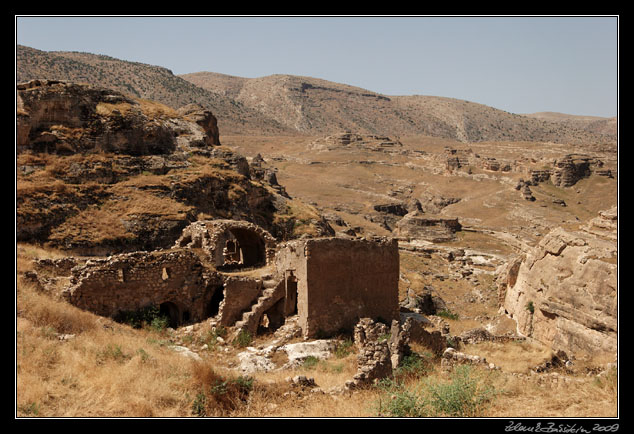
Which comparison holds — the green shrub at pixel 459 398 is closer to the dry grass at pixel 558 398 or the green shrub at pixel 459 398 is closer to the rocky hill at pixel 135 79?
the dry grass at pixel 558 398

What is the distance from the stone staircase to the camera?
12.1 m

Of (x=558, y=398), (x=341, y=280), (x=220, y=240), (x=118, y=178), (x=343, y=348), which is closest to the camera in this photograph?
(x=558, y=398)

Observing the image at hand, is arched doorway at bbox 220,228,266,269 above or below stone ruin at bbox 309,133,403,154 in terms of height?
below

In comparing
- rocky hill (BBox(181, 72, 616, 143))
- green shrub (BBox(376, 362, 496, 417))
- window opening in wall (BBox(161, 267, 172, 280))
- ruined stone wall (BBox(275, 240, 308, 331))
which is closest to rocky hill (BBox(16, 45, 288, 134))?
rocky hill (BBox(181, 72, 616, 143))

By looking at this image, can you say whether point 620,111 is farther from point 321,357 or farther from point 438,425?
point 321,357

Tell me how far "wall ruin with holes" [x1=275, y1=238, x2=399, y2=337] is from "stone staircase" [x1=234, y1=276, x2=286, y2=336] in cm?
41

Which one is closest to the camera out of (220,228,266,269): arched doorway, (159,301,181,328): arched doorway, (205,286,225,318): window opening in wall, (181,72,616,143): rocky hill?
(159,301,181,328): arched doorway

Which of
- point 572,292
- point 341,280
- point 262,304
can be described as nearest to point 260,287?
point 262,304

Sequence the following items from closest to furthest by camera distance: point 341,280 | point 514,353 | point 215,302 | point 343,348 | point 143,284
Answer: point 514,353, point 343,348, point 143,284, point 341,280, point 215,302

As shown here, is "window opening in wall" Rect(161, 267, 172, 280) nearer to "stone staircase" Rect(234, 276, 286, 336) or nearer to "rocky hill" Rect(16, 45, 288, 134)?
"stone staircase" Rect(234, 276, 286, 336)

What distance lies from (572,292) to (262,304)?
21.2ft
